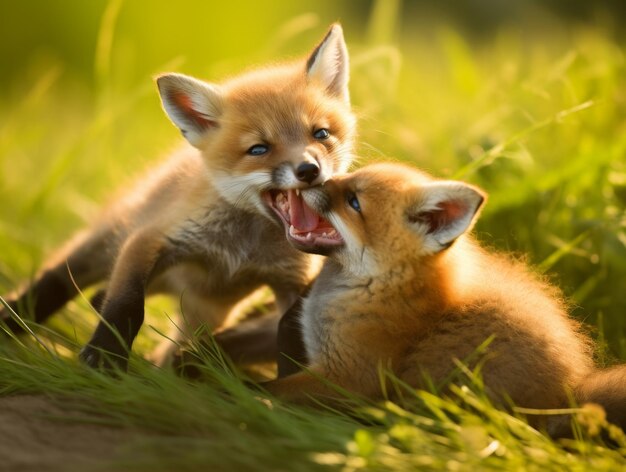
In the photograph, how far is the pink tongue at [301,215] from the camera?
3.15 m

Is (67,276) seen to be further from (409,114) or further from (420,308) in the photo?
(409,114)

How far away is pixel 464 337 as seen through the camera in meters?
2.78

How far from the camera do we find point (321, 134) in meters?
3.43

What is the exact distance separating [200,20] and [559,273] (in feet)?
24.3

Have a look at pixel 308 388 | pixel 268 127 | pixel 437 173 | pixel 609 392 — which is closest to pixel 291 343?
pixel 308 388

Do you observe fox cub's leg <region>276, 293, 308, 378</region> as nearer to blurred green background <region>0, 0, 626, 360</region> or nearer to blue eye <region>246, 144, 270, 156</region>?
blue eye <region>246, 144, 270, 156</region>

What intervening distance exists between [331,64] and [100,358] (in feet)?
5.32

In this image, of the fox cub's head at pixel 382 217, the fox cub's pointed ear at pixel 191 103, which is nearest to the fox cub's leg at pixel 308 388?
the fox cub's head at pixel 382 217

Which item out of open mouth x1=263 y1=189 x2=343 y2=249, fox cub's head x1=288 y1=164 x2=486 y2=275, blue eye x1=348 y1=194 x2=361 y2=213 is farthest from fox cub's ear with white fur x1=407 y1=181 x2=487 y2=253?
open mouth x1=263 y1=189 x2=343 y2=249

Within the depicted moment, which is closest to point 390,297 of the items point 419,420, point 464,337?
point 464,337

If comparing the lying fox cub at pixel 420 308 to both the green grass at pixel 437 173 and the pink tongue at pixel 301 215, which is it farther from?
the green grass at pixel 437 173

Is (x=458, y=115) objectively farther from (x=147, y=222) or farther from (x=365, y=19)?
(x=365, y=19)

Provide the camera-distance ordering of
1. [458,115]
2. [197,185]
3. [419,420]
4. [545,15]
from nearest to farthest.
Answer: [419,420], [197,185], [458,115], [545,15]

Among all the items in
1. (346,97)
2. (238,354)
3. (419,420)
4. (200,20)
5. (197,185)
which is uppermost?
(200,20)
